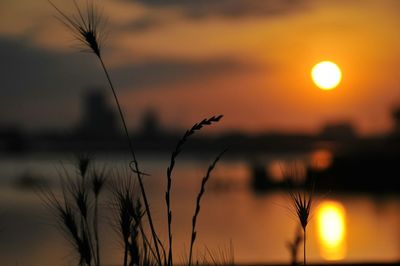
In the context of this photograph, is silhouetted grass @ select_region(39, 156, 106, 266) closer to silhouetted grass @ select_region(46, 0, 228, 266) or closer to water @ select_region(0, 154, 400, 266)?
silhouetted grass @ select_region(46, 0, 228, 266)

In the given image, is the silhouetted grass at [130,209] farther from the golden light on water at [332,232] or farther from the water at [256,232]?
the golden light on water at [332,232]

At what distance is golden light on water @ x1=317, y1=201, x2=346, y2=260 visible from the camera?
2317 cm

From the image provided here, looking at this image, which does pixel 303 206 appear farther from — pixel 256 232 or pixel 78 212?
pixel 256 232

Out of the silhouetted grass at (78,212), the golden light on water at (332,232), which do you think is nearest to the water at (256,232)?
the golden light on water at (332,232)

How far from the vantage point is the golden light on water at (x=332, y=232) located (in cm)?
2317

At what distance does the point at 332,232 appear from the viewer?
Answer: 1224 inches

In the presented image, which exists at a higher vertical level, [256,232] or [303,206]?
[303,206]

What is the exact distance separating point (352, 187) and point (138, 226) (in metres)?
64.6

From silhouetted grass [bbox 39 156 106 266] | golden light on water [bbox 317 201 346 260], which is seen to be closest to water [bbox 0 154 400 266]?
golden light on water [bbox 317 201 346 260]

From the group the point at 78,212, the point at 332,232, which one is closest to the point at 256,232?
the point at 332,232

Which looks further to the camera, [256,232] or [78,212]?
[256,232]

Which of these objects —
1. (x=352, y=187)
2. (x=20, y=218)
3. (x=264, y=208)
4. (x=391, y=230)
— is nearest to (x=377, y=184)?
(x=352, y=187)

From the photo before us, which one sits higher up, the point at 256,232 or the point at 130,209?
the point at 130,209

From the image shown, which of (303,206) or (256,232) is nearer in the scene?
(303,206)
